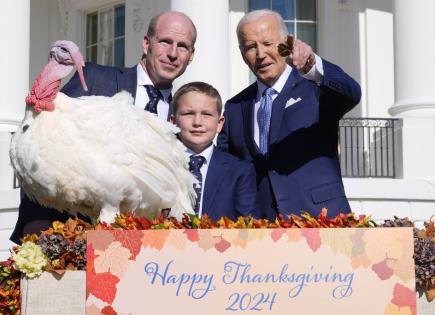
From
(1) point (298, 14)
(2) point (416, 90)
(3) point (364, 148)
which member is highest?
(1) point (298, 14)

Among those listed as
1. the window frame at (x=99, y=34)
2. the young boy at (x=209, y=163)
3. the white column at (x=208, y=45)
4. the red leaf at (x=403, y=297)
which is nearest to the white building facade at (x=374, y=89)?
the white column at (x=208, y=45)

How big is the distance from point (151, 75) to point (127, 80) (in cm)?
13

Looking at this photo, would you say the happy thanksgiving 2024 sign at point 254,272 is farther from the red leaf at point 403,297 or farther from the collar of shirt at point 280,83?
the collar of shirt at point 280,83

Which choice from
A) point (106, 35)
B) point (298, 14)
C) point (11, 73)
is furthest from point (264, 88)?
point (106, 35)

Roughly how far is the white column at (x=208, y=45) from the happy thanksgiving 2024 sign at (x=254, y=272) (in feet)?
32.5

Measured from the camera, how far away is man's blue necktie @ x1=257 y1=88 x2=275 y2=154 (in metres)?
4.61

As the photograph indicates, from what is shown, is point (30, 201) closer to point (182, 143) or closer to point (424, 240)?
point (182, 143)

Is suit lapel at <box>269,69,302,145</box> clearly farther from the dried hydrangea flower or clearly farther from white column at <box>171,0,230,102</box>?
white column at <box>171,0,230,102</box>

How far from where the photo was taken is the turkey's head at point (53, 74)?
3713 millimetres

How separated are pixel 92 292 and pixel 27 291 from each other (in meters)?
0.30

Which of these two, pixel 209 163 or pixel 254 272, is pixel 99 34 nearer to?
pixel 209 163

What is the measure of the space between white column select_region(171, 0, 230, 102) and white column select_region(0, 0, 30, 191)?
8.61ft

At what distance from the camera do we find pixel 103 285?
307cm

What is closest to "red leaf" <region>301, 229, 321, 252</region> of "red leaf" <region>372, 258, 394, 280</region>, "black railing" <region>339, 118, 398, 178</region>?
"red leaf" <region>372, 258, 394, 280</region>
